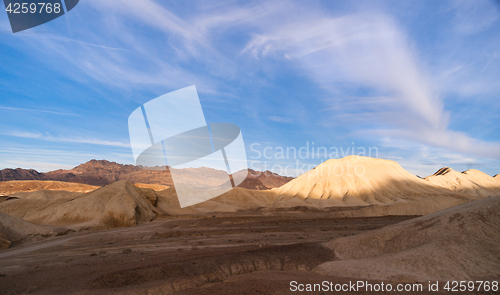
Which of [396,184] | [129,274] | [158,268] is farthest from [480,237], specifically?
[396,184]

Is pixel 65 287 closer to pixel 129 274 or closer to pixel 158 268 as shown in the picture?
pixel 129 274

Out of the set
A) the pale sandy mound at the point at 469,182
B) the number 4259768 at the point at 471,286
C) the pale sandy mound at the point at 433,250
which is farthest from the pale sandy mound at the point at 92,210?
the pale sandy mound at the point at 469,182

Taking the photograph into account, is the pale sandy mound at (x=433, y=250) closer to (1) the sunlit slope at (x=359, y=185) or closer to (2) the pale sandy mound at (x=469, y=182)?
(1) the sunlit slope at (x=359, y=185)

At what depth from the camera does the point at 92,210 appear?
1060 inches

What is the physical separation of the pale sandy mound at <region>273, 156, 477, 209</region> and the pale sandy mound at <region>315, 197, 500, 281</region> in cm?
4574

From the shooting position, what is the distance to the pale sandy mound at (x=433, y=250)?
286 inches

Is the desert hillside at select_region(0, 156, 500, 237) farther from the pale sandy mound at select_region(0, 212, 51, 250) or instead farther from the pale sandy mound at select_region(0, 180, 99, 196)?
the pale sandy mound at select_region(0, 212, 51, 250)

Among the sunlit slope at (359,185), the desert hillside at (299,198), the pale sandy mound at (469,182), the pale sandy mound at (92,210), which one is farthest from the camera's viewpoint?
the pale sandy mound at (469,182)

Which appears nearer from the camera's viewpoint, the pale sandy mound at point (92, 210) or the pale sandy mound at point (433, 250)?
the pale sandy mound at point (433, 250)

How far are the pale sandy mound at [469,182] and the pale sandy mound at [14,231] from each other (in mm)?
95484

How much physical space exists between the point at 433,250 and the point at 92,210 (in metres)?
29.6

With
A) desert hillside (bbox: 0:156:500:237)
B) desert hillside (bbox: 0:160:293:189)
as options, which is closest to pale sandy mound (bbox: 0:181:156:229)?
desert hillside (bbox: 0:156:500:237)

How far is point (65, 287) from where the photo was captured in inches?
295

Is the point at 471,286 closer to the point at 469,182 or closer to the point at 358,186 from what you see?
the point at 358,186
